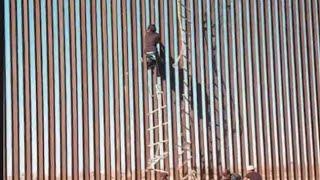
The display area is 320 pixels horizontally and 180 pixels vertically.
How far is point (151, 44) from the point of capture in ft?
44.3

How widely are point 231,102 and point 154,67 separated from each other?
1761 millimetres

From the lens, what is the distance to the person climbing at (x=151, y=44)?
44.3 ft

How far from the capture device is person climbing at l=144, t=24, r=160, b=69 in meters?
13.5

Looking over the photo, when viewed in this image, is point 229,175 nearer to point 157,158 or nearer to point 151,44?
point 157,158

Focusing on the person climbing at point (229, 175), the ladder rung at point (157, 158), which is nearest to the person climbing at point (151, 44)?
the ladder rung at point (157, 158)

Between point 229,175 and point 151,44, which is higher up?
point 151,44

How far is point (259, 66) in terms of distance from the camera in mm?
14344

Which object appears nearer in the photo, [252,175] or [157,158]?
[252,175]

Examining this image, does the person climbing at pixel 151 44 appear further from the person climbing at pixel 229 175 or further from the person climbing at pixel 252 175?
the person climbing at pixel 252 175

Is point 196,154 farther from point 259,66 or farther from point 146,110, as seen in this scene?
point 259,66

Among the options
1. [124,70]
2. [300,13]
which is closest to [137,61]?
[124,70]

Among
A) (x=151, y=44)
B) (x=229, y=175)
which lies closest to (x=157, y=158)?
(x=229, y=175)

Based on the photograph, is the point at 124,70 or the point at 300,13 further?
the point at 300,13

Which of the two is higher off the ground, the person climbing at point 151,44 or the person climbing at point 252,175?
the person climbing at point 151,44
